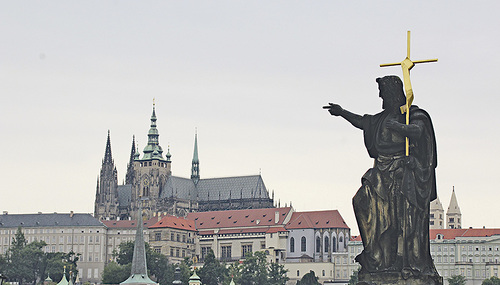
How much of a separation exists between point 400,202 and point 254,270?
149 meters

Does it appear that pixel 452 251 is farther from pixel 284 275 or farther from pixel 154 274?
pixel 154 274

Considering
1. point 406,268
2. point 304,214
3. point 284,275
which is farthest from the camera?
point 304,214

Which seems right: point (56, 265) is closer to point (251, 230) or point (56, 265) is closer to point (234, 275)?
point (234, 275)

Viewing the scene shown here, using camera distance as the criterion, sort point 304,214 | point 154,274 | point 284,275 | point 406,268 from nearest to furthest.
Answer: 1. point 406,268
2. point 154,274
3. point 284,275
4. point 304,214

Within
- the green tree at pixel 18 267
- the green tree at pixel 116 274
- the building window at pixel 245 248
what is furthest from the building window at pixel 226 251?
the green tree at pixel 116 274

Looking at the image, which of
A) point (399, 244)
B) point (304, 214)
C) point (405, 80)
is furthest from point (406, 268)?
point (304, 214)

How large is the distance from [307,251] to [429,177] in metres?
165

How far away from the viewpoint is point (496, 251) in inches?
6727

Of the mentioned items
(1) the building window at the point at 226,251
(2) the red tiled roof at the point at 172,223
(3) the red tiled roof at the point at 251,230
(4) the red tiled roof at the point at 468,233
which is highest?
(2) the red tiled roof at the point at 172,223

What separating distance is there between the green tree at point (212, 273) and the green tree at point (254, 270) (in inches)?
120

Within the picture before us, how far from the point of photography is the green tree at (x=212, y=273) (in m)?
161

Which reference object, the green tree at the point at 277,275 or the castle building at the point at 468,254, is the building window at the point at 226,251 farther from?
the castle building at the point at 468,254

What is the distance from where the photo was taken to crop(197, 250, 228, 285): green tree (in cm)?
16125

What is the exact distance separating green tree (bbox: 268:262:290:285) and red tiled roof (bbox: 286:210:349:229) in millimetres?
15046
